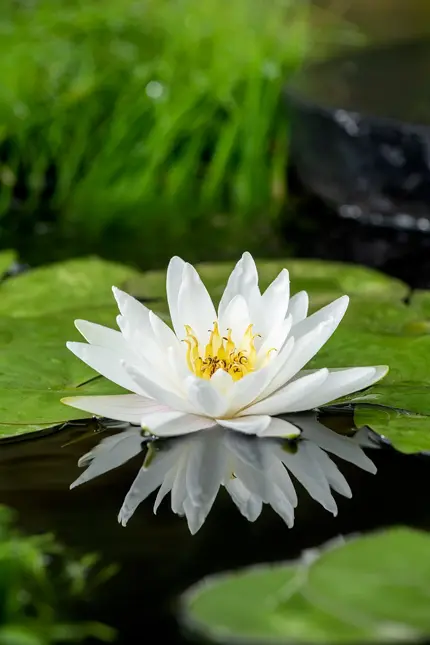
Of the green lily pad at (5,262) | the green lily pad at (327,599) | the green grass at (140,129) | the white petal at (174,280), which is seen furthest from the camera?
the green grass at (140,129)

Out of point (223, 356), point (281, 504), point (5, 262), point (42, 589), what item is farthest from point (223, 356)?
point (5, 262)

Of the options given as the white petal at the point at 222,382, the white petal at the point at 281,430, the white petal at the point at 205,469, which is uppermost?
the white petal at the point at 222,382

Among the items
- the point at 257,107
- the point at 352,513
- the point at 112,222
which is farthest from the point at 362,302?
the point at 257,107

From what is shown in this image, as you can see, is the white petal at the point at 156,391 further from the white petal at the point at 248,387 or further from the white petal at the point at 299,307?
the white petal at the point at 299,307

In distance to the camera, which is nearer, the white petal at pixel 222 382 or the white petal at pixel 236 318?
the white petal at pixel 222 382

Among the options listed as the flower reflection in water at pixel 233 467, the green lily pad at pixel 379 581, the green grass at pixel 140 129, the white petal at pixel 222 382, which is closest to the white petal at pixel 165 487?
the flower reflection in water at pixel 233 467

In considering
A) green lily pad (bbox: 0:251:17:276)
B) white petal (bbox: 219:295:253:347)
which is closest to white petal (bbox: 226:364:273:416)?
white petal (bbox: 219:295:253:347)

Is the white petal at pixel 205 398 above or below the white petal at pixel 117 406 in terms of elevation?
above

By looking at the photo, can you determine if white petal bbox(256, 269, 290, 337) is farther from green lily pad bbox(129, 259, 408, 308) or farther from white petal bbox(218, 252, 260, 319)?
green lily pad bbox(129, 259, 408, 308)
